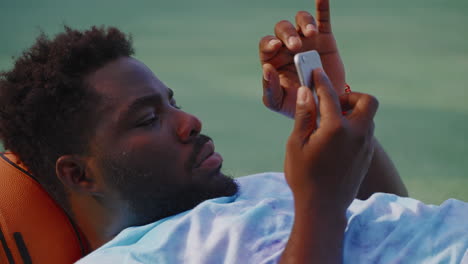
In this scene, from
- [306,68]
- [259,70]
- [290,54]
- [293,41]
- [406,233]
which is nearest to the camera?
[306,68]

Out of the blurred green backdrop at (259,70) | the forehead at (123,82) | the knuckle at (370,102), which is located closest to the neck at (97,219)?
the forehead at (123,82)

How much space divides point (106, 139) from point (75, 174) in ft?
0.36

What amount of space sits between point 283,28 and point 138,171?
0.45m

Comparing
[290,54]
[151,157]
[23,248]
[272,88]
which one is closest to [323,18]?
[290,54]

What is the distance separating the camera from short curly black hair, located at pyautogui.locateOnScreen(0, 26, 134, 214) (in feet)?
4.66

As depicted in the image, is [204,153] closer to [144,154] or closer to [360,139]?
[144,154]

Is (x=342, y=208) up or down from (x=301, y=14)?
down

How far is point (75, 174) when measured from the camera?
1.44m

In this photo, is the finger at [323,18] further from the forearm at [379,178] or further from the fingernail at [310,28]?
the forearm at [379,178]

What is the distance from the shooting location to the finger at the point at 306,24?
1432 mm

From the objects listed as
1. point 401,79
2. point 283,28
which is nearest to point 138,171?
point 283,28

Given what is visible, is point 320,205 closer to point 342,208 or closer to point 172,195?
point 342,208

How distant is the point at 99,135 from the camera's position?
1.42 metres

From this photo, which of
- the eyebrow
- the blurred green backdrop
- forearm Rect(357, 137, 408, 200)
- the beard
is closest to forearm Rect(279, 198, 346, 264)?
the beard
